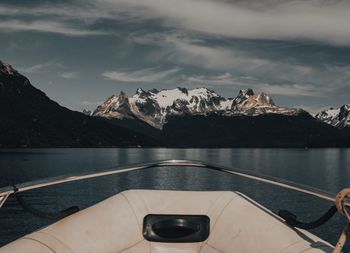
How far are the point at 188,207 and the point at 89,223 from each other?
7.08ft

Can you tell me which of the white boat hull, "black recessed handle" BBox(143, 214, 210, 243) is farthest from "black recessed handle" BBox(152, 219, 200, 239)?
the white boat hull

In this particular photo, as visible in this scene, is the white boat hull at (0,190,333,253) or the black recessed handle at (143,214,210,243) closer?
the white boat hull at (0,190,333,253)

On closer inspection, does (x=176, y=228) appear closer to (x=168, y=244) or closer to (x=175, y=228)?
(x=175, y=228)

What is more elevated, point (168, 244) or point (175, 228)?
point (175, 228)

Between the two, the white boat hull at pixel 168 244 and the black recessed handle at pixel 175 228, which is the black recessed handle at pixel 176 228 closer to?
the black recessed handle at pixel 175 228

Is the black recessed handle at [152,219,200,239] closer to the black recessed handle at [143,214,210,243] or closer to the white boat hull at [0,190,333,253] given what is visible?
the black recessed handle at [143,214,210,243]

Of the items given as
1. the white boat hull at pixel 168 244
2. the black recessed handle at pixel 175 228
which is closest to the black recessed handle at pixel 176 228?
the black recessed handle at pixel 175 228

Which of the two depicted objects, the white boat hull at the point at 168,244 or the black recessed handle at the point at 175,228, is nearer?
the white boat hull at the point at 168,244

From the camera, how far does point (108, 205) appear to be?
7.92 metres

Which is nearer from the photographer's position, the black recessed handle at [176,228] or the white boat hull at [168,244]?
the white boat hull at [168,244]

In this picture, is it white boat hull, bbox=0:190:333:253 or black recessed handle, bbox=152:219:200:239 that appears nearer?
white boat hull, bbox=0:190:333:253

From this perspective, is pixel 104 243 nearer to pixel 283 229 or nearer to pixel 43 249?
pixel 43 249

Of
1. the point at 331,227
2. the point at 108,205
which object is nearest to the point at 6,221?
the point at 331,227

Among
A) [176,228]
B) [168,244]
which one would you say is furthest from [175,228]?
[168,244]
